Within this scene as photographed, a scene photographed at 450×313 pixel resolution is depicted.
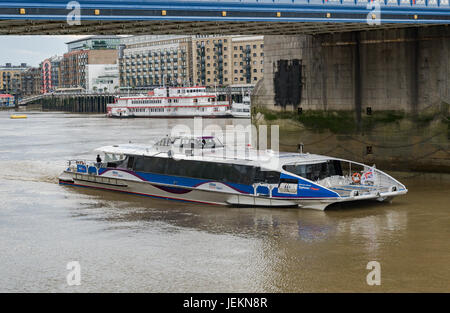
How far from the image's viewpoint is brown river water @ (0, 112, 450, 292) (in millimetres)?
14961

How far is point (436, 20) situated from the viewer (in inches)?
1073

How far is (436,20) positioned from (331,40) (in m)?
5.65

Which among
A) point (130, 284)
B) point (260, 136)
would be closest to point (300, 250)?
point (130, 284)

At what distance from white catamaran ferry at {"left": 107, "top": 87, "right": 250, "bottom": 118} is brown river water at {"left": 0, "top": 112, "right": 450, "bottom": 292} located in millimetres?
68283

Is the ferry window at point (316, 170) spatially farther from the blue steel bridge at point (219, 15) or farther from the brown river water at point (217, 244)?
the blue steel bridge at point (219, 15)

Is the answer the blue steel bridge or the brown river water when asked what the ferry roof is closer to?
the brown river water

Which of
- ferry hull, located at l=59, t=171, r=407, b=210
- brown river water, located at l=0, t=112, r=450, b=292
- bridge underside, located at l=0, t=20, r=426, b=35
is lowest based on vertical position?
brown river water, located at l=0, t=112, r=450, b=292

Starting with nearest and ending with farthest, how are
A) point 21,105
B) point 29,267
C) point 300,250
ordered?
point 29,267
point 300,250
point 21,105

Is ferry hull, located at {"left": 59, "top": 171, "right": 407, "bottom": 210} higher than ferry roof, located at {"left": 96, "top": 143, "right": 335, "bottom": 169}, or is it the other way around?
ferry roof, located at {"left": 96, "top": 143, "right": 335, "bottom": 169}

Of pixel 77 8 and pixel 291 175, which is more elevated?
pixel 77 8

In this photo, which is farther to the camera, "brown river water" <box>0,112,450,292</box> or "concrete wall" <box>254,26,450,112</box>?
"concrete wall" <box>254,26,450,112</box>

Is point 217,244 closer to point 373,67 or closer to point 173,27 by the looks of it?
point 173,27

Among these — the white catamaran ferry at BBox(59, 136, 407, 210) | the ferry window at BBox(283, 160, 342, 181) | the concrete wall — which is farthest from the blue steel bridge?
the ferry window at BBox(283, 160, 342, 181)

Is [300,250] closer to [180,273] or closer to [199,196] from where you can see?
[180,273]
